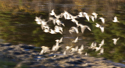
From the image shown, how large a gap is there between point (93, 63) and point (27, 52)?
8.99 ft

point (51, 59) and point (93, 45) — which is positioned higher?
point (93, 45)

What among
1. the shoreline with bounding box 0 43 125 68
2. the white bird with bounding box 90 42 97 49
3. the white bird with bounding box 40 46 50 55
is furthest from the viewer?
the white bird with bounding box 90 42 97 49

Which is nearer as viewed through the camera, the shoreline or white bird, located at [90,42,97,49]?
the shoreline

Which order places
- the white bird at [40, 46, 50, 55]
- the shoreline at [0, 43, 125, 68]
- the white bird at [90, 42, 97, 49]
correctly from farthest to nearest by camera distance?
1. the white bird at [90, 42, 97, 49]
2. the white bird at [40, 46, 50, 55]
3. the shoreline at [0, 43, 125, 68]

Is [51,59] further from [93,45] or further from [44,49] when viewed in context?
[93,45]

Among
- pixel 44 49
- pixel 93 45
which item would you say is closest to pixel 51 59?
pixel 44 49

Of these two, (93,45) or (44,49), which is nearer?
(44,49)

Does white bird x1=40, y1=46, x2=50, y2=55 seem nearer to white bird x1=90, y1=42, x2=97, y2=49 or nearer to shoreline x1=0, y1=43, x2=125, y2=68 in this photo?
shoreline x1=0, y1=43, x2=125, y2=68

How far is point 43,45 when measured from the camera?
1297 cm

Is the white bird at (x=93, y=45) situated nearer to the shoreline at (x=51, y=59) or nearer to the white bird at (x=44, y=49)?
the shoreline at (x=51, y=59)

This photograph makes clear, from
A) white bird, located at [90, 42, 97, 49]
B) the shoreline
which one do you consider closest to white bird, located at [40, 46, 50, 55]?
the shoreline

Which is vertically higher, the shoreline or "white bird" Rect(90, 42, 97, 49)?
"white bird" Rect(90, 42, 97, 49)

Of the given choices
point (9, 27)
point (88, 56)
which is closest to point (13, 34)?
point (9, 27)

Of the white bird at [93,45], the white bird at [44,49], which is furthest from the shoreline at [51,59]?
the white bird at [93,45]
